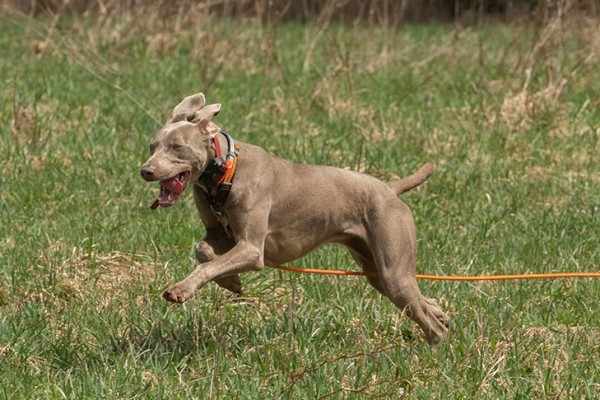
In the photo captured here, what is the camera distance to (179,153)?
4.97 metres

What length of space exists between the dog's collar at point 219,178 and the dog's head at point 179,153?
0.06 metres

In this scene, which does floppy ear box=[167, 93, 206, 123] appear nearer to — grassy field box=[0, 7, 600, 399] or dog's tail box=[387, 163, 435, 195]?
grassy field box=[0, 7, 600, 399]

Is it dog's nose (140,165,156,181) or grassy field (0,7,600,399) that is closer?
dog's nose (140,165,156,181)

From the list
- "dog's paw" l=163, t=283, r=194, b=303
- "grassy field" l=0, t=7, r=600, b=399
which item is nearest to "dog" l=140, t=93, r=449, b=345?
"dog's paw" l=163, t=283, r=194, b=303

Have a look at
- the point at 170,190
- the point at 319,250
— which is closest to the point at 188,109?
the point at 170,190

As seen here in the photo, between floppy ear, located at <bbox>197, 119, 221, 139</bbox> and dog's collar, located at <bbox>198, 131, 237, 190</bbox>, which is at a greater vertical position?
floppy ear, located at <bbox>197, 119, 221, 139</bbox>

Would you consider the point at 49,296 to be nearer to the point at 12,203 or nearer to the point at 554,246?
the point at 12,203

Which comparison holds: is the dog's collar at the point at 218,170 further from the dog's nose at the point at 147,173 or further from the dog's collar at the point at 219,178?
the dog's nose at the point at 147,173

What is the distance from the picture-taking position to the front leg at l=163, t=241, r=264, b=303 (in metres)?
4.86

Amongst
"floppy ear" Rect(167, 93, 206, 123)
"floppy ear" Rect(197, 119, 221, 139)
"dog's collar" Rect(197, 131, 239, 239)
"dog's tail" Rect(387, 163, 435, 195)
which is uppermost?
"floppy ear" Rect(167, 93, 206, 123)

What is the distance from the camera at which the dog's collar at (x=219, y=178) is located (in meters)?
5.16

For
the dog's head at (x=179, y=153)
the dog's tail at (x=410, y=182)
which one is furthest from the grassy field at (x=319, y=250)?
the dog's head at (x=179, y=153)

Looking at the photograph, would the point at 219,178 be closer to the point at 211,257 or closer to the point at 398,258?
the point at 211,257

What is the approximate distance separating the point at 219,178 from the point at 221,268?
0.38 metres
